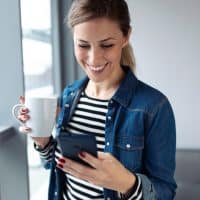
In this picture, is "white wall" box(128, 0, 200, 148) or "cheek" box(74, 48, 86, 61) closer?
"cheek" box(74, 48, 86, 61)

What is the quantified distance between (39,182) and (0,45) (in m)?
0.96

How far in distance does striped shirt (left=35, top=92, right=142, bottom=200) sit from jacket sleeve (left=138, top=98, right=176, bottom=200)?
0.41 feet

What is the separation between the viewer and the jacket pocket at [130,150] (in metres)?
0.86

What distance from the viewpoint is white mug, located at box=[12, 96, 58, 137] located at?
35.7 inches

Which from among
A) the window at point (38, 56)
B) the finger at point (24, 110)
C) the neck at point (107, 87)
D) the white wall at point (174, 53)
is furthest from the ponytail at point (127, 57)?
the white wall at point (174, 53)

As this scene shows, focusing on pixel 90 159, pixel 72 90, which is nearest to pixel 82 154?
pixel 90 159

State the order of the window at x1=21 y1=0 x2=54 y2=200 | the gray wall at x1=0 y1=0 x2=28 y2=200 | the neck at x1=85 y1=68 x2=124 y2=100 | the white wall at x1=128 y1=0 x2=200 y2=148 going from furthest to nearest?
the white wall at x1=128 y1=0 x2=200 y2=148 → the window at x1=21 y1=0 x2=54 y2=200 → the gray wall at x1=0 y1=0 x2=28 y2=200 → the neck at x1=85 y1=68 x2=124 y2=100

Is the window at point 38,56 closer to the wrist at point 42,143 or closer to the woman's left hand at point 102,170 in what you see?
the wrist at point 42,143

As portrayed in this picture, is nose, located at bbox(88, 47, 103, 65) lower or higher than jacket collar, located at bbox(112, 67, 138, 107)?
higher

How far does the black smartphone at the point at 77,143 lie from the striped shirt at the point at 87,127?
171mm

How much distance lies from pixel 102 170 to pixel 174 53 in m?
1.45

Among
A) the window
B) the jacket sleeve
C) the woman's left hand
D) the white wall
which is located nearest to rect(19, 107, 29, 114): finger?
the woman's left hand

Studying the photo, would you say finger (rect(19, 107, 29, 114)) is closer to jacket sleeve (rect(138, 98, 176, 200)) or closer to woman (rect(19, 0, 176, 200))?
woman (rect(19, 0, 176, 200))

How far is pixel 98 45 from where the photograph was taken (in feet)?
2.84
